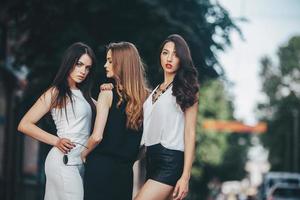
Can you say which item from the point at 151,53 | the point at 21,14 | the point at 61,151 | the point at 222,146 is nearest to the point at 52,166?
the point at 61,151

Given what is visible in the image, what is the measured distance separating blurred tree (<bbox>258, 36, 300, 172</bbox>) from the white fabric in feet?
202

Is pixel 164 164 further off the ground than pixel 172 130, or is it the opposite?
pixel 172 130

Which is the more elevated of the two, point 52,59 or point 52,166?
point 52,59

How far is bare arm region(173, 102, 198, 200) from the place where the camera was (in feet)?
15.9

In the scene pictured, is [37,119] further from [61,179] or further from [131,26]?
[131,26]

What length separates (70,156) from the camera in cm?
507

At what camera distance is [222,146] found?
47594mm

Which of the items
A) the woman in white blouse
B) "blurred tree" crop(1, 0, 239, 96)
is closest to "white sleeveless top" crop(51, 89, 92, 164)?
the woman in white blouse

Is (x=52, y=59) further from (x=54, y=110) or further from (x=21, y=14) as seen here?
(x=54, y=110)

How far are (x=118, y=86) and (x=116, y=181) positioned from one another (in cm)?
64

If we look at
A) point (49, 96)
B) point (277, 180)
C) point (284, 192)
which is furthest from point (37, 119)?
point (277, 180)

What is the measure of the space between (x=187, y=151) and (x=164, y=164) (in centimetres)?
17

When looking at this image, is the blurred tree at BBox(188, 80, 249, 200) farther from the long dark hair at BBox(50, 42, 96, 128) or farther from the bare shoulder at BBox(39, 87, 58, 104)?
the bare shoulder at BBox(39, 87, 58, 104)

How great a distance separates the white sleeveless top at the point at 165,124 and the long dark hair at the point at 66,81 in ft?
1.58
